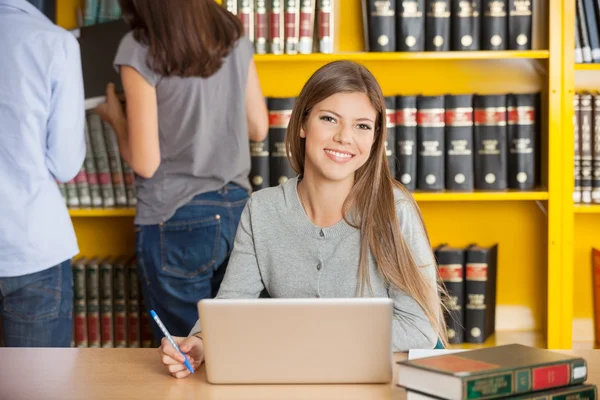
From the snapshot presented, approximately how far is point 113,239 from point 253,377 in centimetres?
203

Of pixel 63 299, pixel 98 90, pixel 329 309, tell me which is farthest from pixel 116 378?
pixel 98 90

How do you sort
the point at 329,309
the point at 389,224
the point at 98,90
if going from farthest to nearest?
the point at 98,90 < the point at 389,224 < the point at 329,309

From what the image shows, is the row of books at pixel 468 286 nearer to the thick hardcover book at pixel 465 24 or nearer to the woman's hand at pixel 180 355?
the thick hardcover book at pixel 465 24

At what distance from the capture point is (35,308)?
2.23 metres

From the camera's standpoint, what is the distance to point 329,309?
1359 millimetres

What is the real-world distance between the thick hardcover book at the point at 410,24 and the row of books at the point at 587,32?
520 millimetres

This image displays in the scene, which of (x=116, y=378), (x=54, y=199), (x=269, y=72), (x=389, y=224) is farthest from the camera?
(x=269, y=72)

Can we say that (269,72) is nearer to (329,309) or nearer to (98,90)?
(98,90)

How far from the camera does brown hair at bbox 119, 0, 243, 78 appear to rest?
2424 mm

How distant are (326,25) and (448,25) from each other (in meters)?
0.40

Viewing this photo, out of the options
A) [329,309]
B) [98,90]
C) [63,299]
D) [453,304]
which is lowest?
[453,304]

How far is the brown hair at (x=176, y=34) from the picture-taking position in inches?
95.4

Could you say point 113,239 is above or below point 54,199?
below

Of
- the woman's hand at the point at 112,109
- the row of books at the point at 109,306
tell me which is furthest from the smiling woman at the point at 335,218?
the row of books at the point at 109,306
